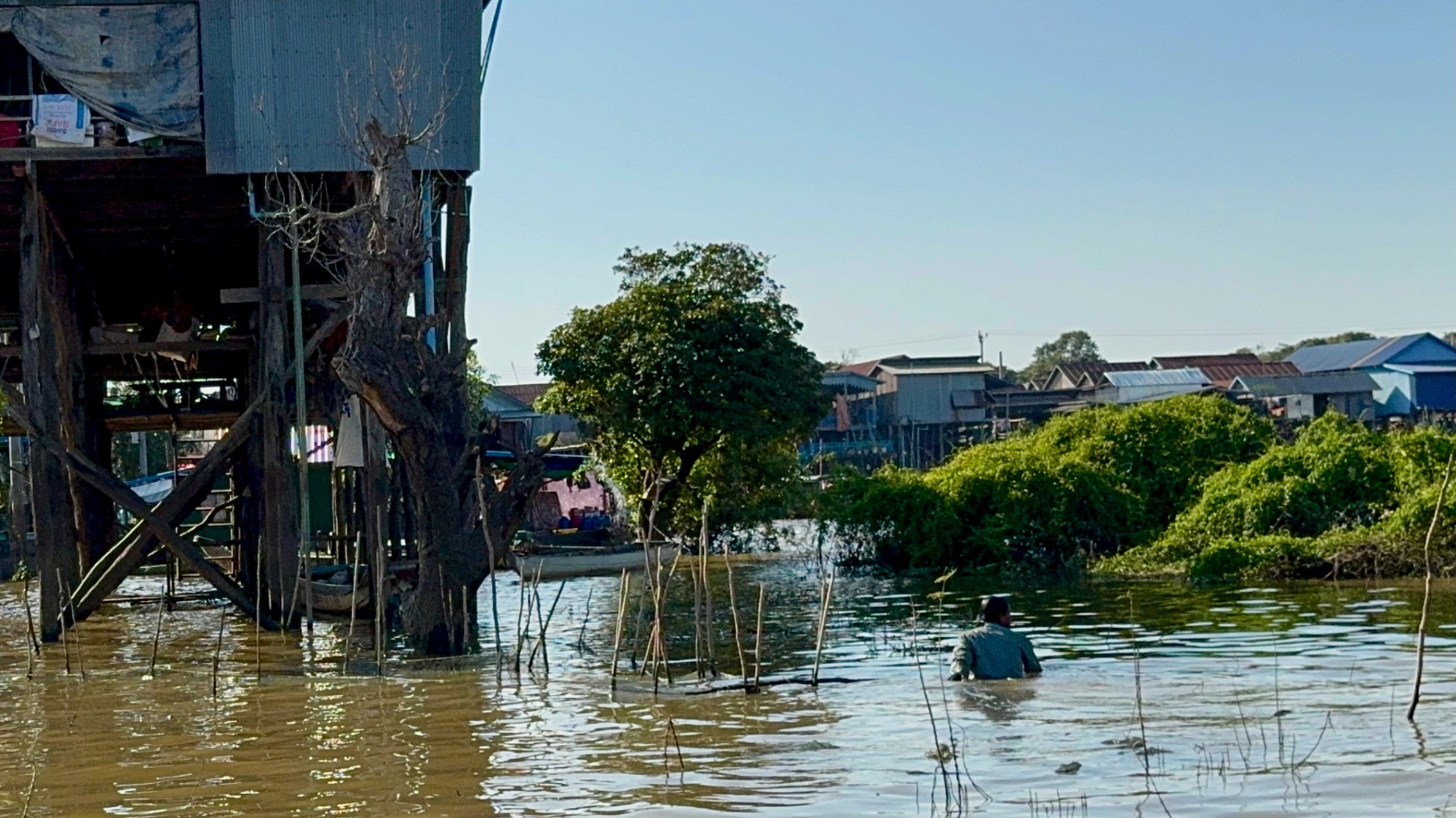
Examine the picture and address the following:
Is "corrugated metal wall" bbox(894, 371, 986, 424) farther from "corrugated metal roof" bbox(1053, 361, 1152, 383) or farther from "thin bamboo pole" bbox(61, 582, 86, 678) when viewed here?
"thin bamboo pole" bbox(61, 582, 86, 678)

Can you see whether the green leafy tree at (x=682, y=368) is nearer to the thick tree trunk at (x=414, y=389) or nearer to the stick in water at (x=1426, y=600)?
the thick tree trunk at (x=414, y=389)

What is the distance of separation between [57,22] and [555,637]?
7651 mm

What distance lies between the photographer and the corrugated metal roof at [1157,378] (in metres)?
49.4

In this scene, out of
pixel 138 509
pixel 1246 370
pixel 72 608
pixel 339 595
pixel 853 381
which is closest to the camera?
pixel 72 608

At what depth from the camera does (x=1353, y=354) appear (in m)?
51.7

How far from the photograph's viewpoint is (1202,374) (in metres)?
51.9

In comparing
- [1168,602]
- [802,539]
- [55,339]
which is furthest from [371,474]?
[802,539]

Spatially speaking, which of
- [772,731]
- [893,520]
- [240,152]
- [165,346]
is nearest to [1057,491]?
[893,520]

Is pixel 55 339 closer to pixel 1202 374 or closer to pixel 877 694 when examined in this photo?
pixel 877 694

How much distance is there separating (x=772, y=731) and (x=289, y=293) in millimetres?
8153

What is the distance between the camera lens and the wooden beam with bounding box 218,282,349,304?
15742 millimetres

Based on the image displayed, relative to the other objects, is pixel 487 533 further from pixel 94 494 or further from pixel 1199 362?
pixel 1199 362

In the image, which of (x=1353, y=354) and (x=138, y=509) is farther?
(x=1353, y=354)

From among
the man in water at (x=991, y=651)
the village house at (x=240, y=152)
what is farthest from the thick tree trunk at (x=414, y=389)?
the man in water at (x=991, y=651)
